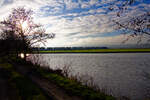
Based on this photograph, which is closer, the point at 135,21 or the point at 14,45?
the point at 135,21

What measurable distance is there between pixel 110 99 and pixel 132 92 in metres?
5.86

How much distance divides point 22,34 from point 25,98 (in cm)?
2050

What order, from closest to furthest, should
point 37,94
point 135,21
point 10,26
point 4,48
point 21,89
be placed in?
point 135,21
point 37,94
point 21,89
point 10,26
point 4,48

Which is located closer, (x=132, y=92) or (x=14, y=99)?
(x=14, y=99)

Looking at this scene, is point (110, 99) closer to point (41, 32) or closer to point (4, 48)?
point (41, 32)

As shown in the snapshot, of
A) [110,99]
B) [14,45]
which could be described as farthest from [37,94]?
[14,45]

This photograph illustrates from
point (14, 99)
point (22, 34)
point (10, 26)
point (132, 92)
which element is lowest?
point (132, 92)

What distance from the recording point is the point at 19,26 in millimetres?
25281

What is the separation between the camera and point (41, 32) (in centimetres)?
2628

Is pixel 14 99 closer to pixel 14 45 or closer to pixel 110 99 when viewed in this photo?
pixel 110 99

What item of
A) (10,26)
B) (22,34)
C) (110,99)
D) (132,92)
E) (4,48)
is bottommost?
(132,92)

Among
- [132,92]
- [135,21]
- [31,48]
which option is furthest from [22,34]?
[135,21]

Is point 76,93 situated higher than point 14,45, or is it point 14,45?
point 14,45

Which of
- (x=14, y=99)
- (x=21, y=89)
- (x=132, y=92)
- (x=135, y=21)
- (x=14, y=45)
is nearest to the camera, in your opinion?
(x=135, y=21)
